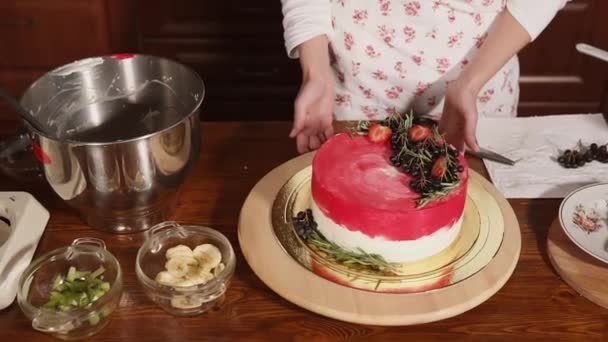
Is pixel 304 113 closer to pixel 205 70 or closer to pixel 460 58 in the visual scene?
pixel 460 58

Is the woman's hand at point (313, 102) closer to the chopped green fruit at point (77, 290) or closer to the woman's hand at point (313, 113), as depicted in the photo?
the woman's hand at point (313, 113)

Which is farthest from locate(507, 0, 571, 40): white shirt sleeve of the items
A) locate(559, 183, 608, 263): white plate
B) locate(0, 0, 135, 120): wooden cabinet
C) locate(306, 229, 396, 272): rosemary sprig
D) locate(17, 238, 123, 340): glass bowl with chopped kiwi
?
locate(0, 0, 135, 120): wooden cabinet

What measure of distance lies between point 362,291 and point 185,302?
0.79 ft

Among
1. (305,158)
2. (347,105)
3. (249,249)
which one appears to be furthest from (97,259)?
(347,105)

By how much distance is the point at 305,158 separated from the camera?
4.11 feet

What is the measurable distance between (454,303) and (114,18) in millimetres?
1694

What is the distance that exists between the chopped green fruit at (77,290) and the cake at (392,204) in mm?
300

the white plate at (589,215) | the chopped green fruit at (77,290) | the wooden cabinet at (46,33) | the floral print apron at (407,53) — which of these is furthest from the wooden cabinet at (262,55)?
the chopped green fruit at (77,290)

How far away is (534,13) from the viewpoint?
1349 millimetres

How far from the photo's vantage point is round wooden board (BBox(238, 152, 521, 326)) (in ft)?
3.09

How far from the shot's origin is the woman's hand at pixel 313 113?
1286 mm

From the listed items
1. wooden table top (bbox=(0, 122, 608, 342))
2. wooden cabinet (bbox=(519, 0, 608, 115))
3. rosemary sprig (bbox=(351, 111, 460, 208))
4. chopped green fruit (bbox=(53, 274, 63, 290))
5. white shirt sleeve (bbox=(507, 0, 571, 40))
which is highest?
white shirt sleeve (bbox=(507, 0, 571, 40))

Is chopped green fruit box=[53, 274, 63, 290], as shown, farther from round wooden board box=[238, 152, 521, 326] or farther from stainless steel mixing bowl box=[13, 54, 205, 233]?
round wooden board box=[238, 152, 521, 326]

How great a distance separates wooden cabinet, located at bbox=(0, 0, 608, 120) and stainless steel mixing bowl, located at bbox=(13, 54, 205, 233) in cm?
113
